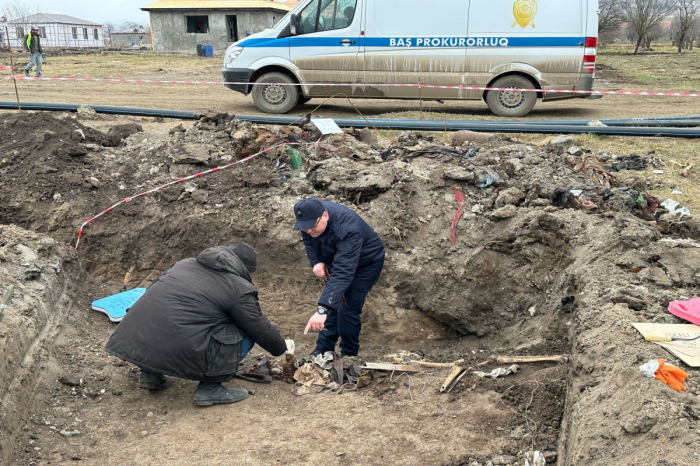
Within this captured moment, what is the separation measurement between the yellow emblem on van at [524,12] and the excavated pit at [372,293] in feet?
11.2

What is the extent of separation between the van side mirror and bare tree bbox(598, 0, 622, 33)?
96.6 feet

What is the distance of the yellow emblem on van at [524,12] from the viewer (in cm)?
1078

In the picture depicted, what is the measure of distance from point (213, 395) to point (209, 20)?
31.3 m

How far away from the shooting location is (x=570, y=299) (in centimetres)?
500

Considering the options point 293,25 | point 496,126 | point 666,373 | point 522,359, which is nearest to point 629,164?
point 496,126

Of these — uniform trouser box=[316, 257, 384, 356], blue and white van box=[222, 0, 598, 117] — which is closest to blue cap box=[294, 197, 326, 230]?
uniform trouser box=[316, 257, 384, 356]

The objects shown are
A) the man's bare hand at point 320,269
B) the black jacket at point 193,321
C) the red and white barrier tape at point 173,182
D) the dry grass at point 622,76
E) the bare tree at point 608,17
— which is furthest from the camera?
the bare tree at point 608,17

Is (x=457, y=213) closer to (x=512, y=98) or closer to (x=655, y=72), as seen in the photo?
(x=512, y=98)

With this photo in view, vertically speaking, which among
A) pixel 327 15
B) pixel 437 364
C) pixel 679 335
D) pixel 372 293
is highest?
pixel 327 15

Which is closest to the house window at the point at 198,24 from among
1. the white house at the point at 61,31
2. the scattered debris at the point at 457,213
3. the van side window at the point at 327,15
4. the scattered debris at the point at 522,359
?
the white house at the point at 61,31

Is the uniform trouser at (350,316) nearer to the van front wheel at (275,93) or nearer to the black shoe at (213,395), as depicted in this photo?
the black shoe at (213,395)

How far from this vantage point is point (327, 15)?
36.9ft

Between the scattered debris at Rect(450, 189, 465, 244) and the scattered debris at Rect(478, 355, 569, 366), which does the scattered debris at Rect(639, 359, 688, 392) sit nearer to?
the scattered debris at Rect(478, 355, 569, 366)

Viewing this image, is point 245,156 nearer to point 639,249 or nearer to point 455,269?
point 455,269
